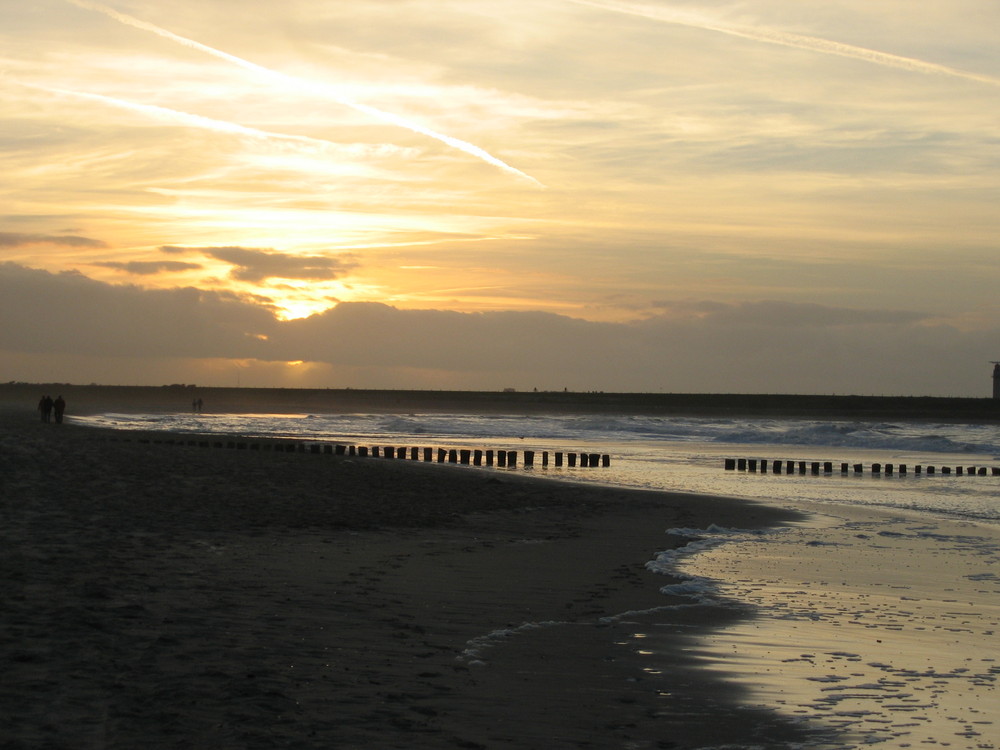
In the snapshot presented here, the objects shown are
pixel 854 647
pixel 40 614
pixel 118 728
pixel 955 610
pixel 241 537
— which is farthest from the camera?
pixel 241 537

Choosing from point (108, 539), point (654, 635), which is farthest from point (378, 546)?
point (654, 635)

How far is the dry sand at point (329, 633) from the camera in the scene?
6.45 metres

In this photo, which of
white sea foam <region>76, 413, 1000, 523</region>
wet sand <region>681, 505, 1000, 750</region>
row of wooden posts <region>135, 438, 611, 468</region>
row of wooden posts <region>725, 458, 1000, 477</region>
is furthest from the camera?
row of wooden posts <region>135, 438, 611, 468</region>

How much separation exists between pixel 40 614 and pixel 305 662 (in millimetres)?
2428

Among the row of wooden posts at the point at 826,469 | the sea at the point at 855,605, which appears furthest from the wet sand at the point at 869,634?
the row of wooden posts at the point at 826,469

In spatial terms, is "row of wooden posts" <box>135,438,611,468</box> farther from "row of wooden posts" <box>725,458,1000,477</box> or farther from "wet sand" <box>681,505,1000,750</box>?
"wet sand" <box>681,505,1000,750</box>

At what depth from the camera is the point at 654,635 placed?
979 centimetres

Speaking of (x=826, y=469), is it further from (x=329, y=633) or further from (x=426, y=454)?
(x=329, y=633)

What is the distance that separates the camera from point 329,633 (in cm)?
888

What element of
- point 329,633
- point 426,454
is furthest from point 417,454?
point 329,633

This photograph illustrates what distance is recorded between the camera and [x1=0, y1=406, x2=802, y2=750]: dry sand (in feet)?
21.1

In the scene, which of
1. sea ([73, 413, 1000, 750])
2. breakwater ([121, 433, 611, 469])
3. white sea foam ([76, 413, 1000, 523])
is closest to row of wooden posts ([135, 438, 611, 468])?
breakwater ([121, 433, 611, 469])

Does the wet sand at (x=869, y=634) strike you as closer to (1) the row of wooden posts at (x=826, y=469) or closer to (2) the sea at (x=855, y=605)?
(2) the sea at (x=855, y=605)

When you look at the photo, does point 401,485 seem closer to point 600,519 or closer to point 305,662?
point 600,519
